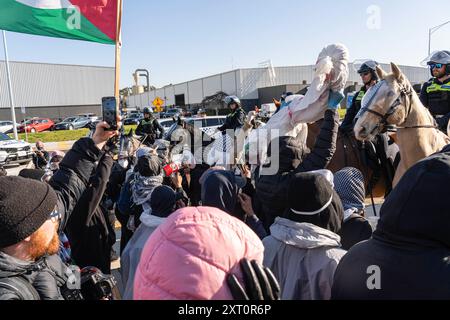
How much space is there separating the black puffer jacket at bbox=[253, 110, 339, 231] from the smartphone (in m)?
1.27

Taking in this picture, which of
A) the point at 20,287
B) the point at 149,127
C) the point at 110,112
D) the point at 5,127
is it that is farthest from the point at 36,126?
the point at 20,287

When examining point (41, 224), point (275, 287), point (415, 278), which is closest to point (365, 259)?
point (415, 278)

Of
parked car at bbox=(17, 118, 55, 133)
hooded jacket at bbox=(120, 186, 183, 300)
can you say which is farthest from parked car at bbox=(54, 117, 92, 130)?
hooded jacket at bbox=(120, 186, 183, 300)

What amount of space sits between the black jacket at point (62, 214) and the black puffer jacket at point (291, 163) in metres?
1.33

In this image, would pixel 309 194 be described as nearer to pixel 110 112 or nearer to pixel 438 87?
pixel 110 112

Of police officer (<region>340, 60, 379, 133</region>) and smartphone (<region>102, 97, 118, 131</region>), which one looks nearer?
smartphone (<region>102, 97, 118, 131</region>)

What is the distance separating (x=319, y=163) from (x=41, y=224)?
5.93 ft

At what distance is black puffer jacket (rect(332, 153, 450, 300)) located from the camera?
129 cm

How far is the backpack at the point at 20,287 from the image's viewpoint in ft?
4.43

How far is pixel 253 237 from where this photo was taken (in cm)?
114

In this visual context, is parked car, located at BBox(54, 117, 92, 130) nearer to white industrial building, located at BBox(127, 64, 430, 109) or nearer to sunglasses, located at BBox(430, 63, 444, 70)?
white industrial building, located at BBox(127, 64, 430, 109)

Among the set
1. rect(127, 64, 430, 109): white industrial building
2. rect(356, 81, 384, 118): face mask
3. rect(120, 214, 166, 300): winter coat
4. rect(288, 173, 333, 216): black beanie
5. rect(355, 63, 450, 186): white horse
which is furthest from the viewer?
rect(127, 64, 430, 109): white industrial building

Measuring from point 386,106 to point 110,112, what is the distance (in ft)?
9.74

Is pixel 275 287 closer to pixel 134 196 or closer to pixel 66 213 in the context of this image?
pixel 66 213
